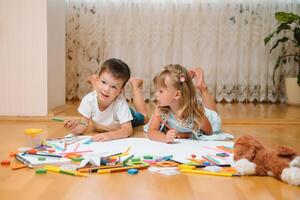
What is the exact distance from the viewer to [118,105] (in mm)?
1853

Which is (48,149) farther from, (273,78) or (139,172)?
(273,78)

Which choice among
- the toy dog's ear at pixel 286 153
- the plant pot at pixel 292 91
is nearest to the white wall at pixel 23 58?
the toy dog's ear at pixel 286 153

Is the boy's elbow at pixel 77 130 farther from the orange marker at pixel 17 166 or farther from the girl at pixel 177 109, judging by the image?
the orange marker at pixel 17 166

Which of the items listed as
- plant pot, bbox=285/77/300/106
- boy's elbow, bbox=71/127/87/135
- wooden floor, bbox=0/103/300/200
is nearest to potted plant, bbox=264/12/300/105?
plant pot, bbox=285/77/300/106

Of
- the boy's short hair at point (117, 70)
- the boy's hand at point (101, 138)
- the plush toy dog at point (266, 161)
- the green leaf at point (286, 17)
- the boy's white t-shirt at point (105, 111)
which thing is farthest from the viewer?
the green leaf at point (286, 17)

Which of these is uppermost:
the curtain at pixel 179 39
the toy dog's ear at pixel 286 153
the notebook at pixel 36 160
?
the curtain at pixel 179 39

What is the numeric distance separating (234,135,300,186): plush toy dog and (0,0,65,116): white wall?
143cm

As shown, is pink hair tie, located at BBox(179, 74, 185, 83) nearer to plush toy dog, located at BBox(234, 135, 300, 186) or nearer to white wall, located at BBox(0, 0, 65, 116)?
plush toy dog, located at BBox(234, 135, 300, 186)

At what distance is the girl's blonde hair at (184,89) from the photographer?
168 centimetres

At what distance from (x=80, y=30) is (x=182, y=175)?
7.81 ft

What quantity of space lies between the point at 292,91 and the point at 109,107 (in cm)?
189

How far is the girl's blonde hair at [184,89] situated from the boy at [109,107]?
18 centimetres

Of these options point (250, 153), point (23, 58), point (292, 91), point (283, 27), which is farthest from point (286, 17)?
point (250, 153)

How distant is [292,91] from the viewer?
320 centimetres
